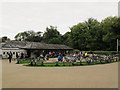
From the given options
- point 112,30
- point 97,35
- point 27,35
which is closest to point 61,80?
point 112,30

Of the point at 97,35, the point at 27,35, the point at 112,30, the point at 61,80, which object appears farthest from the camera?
the point at 27,35

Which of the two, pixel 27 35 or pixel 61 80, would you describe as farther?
pixel 27 35

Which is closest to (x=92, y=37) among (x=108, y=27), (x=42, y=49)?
(x=108, y=27)

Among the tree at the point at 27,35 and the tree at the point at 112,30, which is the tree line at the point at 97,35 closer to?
the tree at the point at 112,30

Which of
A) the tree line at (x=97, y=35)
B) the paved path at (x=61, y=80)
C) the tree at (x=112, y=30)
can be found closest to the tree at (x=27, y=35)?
the tree line at (x=97, y=35)

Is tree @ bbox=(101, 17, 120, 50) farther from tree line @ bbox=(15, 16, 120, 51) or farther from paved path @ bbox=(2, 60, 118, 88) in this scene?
paved path @ bbox=(2, 60, 118, 88)

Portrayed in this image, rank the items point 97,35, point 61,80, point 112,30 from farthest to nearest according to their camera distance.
A: 1. point 97,35
2. point 112,30
3. point 61,80

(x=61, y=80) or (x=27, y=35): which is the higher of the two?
(x=27, y=35)

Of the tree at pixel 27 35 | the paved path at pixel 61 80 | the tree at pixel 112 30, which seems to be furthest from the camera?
the tree at pixel 27 35

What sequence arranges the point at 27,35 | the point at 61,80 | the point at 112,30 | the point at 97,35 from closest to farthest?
the point at 61,80 < the point at 112,30 < the point at 97,35 < the point at 27,35

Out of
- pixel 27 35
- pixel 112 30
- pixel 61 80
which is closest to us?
pixel 61 80

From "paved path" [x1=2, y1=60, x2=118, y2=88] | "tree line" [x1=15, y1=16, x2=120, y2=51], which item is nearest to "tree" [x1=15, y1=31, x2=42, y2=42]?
"tree line" [x1=15, y1=16, x2=120, y2=51]

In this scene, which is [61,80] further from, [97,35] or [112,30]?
[97,35]

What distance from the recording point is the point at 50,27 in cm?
7100
